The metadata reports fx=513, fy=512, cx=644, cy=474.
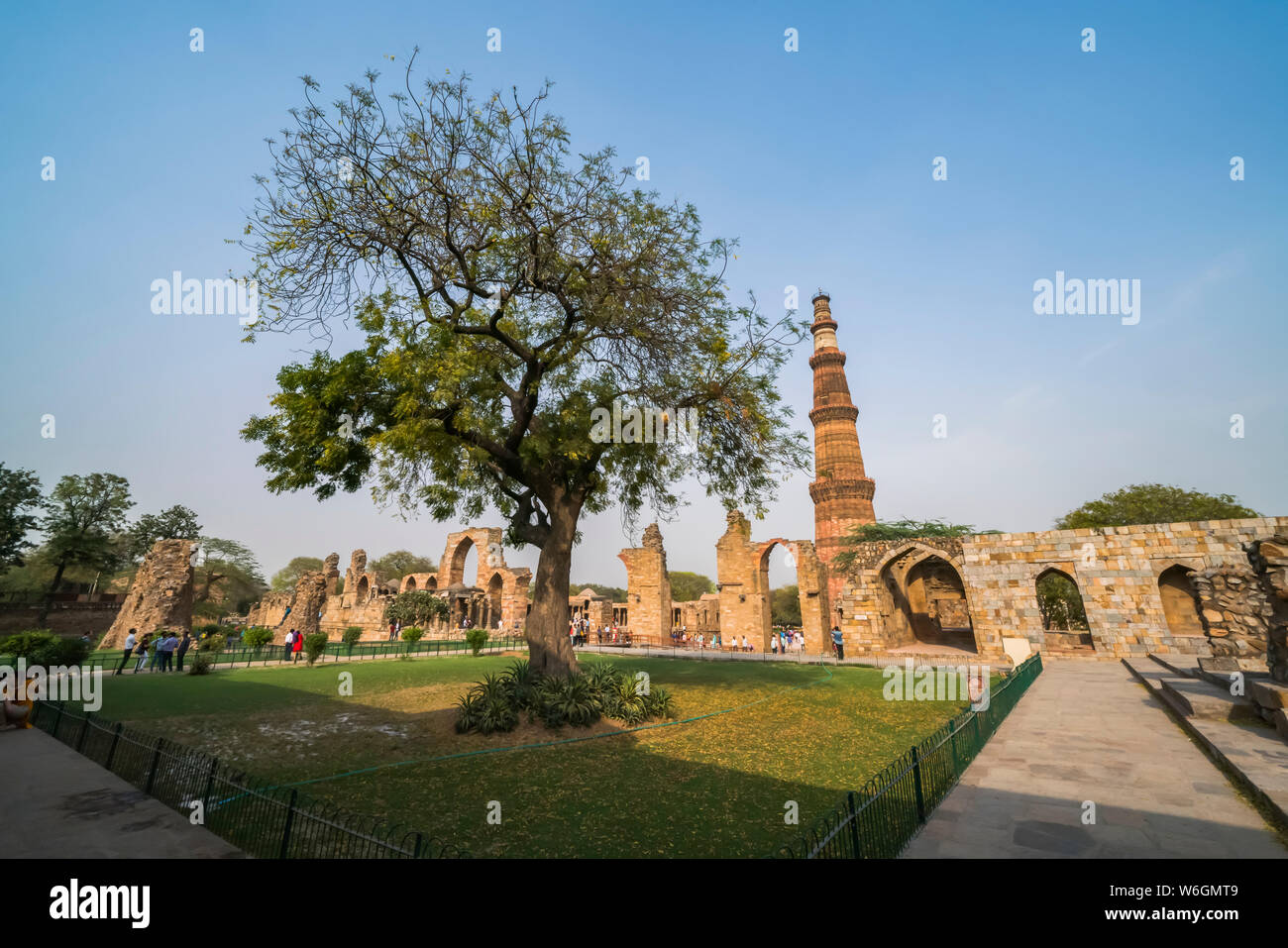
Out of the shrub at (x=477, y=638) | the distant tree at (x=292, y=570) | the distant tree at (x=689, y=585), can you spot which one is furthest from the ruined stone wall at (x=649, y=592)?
the distant tree at (x=292, y=570)

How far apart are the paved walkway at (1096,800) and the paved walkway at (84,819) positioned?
6.25 metres

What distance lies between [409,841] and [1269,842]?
729 cm

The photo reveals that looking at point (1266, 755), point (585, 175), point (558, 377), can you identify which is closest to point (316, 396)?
point (558, 377)

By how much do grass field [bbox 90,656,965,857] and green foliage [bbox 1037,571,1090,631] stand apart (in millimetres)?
27152

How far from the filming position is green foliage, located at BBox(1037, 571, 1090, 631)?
3253cm

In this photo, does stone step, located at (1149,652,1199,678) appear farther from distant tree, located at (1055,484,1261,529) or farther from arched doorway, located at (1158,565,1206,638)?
distant tree, located at (1055,484,1261,529)

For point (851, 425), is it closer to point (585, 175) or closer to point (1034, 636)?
point (1034, 636)

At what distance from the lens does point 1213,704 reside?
7945mm

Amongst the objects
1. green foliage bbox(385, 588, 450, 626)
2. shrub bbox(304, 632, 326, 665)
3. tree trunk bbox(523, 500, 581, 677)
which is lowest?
green foliage bbox(385, 588, 450, 626)

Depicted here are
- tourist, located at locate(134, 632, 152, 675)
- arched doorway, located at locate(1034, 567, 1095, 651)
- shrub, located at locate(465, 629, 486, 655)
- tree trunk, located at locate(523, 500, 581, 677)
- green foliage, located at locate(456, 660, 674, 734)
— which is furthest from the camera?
arched doorway, located at locate(1034, 567, 1095, 651)

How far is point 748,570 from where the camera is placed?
93.6ft

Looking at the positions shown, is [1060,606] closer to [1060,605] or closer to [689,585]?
[1060,605]

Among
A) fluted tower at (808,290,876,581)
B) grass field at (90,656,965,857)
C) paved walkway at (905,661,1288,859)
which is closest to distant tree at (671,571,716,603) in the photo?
fluted tower at (808,290,876,581)

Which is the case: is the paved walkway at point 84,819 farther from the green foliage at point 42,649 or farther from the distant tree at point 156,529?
the distant tree at point 156,529
